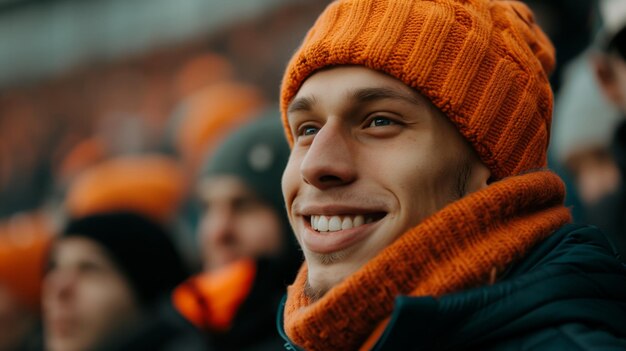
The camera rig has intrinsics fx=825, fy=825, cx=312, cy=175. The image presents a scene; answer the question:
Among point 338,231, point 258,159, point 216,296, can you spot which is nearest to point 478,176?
point 338,231

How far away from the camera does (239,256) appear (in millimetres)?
3623

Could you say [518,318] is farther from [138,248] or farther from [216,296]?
[138,248]

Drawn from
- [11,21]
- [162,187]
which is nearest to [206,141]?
[162,187]

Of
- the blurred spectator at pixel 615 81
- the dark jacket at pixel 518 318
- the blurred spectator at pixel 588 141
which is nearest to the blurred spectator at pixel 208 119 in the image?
the blurred spectator at pixel 588 141

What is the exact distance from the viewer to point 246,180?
12.5 ft

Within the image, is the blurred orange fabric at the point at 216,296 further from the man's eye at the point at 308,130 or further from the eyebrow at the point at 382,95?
the eyebrow at the point at 382,95

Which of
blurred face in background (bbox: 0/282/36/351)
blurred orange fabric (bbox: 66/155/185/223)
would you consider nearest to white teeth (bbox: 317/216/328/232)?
blurred orange fabric (bbox: 66/155/185/223)

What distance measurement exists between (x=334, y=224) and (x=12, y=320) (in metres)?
3.79

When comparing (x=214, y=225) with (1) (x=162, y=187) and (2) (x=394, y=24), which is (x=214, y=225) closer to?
(2) (x=394, y=24)

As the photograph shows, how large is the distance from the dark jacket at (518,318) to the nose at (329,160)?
1.33 ft

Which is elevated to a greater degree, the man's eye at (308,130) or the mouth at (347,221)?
the man's eye at (308,130)

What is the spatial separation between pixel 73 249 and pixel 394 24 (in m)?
2.46

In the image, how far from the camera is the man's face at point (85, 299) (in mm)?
3809

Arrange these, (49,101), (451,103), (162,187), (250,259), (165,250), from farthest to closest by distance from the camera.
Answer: (49,101)
(162,187)
(165,250)
(250,259)
(451,103)
